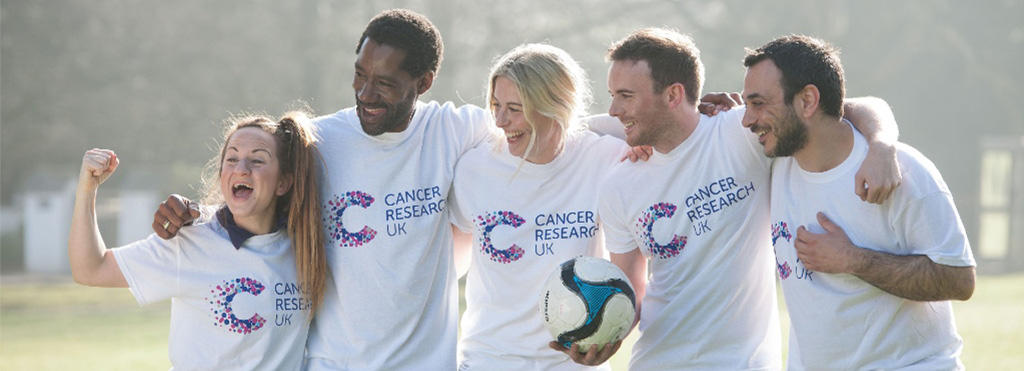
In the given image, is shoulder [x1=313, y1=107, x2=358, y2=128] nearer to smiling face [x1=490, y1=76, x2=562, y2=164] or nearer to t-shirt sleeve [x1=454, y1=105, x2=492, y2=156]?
t-shirt sleeve [x1=454, y1=105, x2=492, y2=156]

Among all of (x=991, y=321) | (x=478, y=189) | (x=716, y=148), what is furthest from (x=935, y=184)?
(x=991, y=321)

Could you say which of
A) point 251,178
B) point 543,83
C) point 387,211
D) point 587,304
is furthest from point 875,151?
point 251,178

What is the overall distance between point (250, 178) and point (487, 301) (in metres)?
1.23

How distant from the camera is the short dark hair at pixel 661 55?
4652 millimetres

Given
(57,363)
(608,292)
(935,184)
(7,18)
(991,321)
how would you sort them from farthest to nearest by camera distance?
(7,18) → (991,321) → (57,363) → (608,292) → (935,184)

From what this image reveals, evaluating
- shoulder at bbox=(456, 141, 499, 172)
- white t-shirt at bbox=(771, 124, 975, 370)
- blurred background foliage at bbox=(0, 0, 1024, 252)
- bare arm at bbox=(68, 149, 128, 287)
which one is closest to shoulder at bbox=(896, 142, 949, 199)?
white t-shirt at bbox=(771, 124, 975, 370)

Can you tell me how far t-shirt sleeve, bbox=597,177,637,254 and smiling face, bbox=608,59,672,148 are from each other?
0.26 meters

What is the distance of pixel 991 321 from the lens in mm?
15602

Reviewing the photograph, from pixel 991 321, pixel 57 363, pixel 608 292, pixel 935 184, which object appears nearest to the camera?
pixel 935 184

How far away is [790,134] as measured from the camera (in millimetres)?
4215

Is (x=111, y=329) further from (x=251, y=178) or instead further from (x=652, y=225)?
(x=652, y=225)

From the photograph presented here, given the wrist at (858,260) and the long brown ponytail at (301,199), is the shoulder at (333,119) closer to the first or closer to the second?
the long brown ponytail at (301,199)

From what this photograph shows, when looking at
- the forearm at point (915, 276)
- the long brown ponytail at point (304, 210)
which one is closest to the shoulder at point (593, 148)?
the long brown ponytail at point (304, 210)

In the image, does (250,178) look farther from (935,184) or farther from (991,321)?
(991,321)
